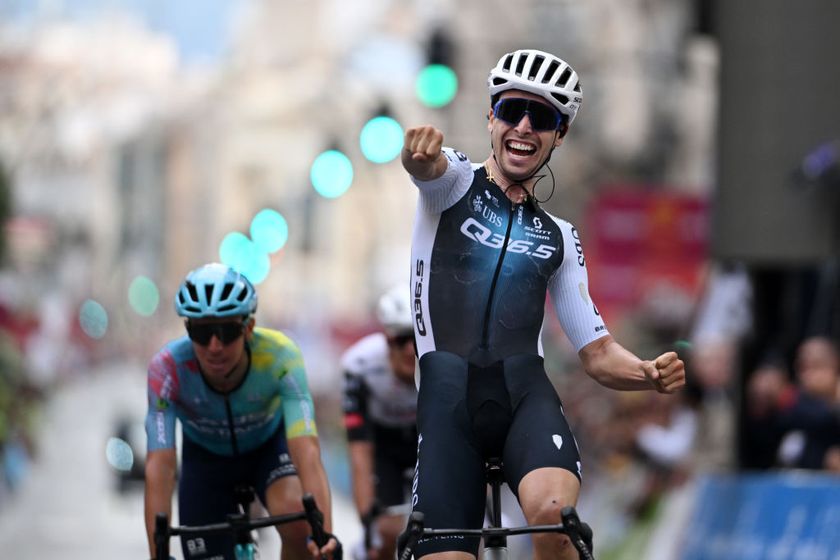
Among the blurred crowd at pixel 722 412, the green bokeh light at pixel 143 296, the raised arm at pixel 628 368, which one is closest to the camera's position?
the raised arm at pixel 628 368

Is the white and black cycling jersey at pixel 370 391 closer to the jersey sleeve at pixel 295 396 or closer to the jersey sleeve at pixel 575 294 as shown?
the jersey sleeve at pixel 295 396

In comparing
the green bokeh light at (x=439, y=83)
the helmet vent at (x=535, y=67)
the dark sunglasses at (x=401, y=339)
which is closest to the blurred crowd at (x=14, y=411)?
the green bokeh light at (x=439, y=83)

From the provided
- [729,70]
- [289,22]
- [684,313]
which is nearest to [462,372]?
[729,70]

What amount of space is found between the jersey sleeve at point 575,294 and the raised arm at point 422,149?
0.88m

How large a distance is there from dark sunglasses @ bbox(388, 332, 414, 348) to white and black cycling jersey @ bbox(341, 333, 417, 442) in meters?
0.30

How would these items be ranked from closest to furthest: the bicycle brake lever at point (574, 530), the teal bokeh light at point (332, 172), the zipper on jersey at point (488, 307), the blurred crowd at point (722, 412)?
the bicycle brake lever at point (574, 530)
the zipper on jersey at point (488, 307)
the blurred crowd at point (722, 412)
the teal bokeh light at point (332, 172)

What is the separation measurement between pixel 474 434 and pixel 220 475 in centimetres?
261

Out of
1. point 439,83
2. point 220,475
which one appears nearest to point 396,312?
point 220,475

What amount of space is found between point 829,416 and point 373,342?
404 centimetres

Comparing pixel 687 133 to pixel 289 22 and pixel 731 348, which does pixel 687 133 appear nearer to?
pixel 731 348

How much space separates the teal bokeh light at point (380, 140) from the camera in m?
19.4

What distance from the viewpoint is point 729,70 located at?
54.6 feet

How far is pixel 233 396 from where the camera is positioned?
9.06 m

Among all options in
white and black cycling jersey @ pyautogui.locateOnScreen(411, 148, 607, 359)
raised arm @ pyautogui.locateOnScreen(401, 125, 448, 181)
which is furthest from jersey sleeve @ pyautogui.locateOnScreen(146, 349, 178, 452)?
raised arm @ pyautogui.locateOnScreen(401, 125, 448, 181)
